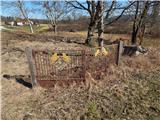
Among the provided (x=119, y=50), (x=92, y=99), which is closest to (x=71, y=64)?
(x=92, y=99)

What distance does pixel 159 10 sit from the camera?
14.7 metres

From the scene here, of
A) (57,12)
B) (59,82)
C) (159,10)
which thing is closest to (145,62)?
(59,82)

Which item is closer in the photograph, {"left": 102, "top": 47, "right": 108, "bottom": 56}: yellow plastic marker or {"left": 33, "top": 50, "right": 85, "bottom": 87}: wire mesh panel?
{"left": 33, "top": 50, "right": 85, "bottom": 87}: wire mesh panel

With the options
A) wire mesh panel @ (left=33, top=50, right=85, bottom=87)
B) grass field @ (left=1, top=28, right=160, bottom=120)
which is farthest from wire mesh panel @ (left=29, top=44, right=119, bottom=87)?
grass field @ (left=1, top=28, right=160, bottom=120)

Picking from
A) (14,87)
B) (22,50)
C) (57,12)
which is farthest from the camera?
(57,12)

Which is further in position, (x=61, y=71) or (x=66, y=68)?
(x=66, y=68)

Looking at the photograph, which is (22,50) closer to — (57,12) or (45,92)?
(45,92)

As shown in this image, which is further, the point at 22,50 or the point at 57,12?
the point at 57,12

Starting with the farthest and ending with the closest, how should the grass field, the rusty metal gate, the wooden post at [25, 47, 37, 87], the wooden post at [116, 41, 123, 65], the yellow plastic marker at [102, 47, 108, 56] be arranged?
the wooden post at [116, 41, 123, 65]
the yellow plastic marker at [102, 47, 108, 56]
the rusty metal gate
the wooden post at [25, 47, 37, 87]
the grass field

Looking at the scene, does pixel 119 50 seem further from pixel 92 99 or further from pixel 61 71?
pixel 92 99

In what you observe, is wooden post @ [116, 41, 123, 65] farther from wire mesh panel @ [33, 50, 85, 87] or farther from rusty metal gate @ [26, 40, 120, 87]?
wire mesh panel @ [33, 50, 85, 87]

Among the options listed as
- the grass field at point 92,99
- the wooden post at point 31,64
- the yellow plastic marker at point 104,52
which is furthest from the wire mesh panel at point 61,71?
the yellow plastic marker at point 104,52

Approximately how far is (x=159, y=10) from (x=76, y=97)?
12435mm

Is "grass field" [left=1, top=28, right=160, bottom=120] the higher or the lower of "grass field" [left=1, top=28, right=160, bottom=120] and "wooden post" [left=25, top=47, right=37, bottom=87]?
the lower
